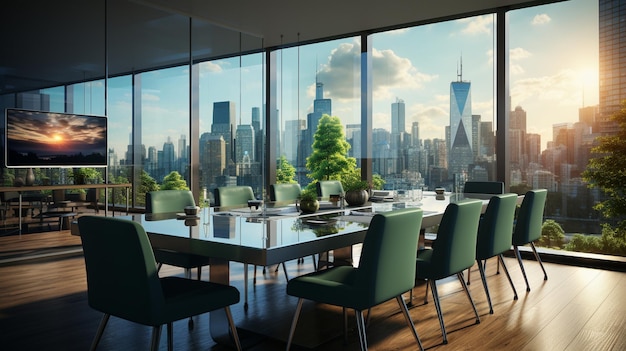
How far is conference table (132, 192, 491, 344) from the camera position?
93.9 inches

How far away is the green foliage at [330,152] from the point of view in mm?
7930

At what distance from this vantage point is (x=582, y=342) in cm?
326

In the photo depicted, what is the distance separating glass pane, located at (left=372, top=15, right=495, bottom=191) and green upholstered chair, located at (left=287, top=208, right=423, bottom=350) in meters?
3.70

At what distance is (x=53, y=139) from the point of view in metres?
5.61

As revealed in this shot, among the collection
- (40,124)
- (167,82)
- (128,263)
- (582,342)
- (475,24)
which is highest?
(475,24)

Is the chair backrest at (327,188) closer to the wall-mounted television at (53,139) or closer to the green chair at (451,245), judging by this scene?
the green chair at (451,245)

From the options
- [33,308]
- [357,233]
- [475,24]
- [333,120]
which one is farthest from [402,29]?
[33,308]

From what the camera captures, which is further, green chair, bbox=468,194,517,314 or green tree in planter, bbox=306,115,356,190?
green tree in planter, bbox=306,115,356,190

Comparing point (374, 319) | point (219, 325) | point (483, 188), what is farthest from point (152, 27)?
point (374, 319)

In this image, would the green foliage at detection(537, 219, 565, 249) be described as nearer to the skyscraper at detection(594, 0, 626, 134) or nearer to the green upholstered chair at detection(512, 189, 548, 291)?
the skyscraper at detection(594, 0, 626, 134)

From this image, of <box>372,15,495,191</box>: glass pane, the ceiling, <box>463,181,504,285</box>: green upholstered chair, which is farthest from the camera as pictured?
<box>372,15,495,191</box>: glass pane

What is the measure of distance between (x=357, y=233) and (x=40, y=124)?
Answer: 4.21 meters

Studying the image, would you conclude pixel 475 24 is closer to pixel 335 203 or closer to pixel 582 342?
pixel 335 203

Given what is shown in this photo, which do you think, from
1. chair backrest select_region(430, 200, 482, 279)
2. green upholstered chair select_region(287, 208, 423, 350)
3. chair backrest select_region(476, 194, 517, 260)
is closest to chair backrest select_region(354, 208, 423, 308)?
green upholstered chair select_region(287, 208, 423, 350)
